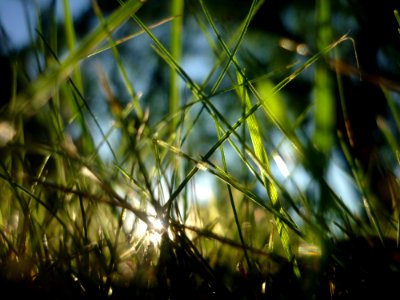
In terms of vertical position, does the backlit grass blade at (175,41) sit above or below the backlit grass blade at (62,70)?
above

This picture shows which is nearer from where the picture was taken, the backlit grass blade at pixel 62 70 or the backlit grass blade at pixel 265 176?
the backlit grass blade at pixel 62 70

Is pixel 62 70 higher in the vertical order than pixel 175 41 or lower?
lower

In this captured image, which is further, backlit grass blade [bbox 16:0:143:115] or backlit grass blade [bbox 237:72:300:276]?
backlit grass blade [bbox 237:72:300:276]

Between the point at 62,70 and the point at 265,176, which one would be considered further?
the point at 265,176

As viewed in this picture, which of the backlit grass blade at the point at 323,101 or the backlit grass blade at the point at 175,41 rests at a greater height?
the backlit grass blade at the point at 175,41

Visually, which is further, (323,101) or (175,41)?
(175,41)

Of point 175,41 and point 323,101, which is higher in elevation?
point 175,41

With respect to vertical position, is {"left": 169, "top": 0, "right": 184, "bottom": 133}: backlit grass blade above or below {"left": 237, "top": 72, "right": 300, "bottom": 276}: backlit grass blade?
above

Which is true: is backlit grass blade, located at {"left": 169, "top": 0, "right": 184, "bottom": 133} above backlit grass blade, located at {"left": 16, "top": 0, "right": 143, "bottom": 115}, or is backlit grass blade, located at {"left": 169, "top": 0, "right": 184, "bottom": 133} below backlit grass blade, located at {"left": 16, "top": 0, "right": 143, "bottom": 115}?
above

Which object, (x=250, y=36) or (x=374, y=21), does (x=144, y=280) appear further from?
(x=250, y=36)

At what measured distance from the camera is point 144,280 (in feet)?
1.09

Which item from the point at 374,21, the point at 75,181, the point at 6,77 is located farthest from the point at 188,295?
the point at 6,77

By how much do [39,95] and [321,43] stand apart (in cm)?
17

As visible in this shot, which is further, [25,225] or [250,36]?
[250,36]
